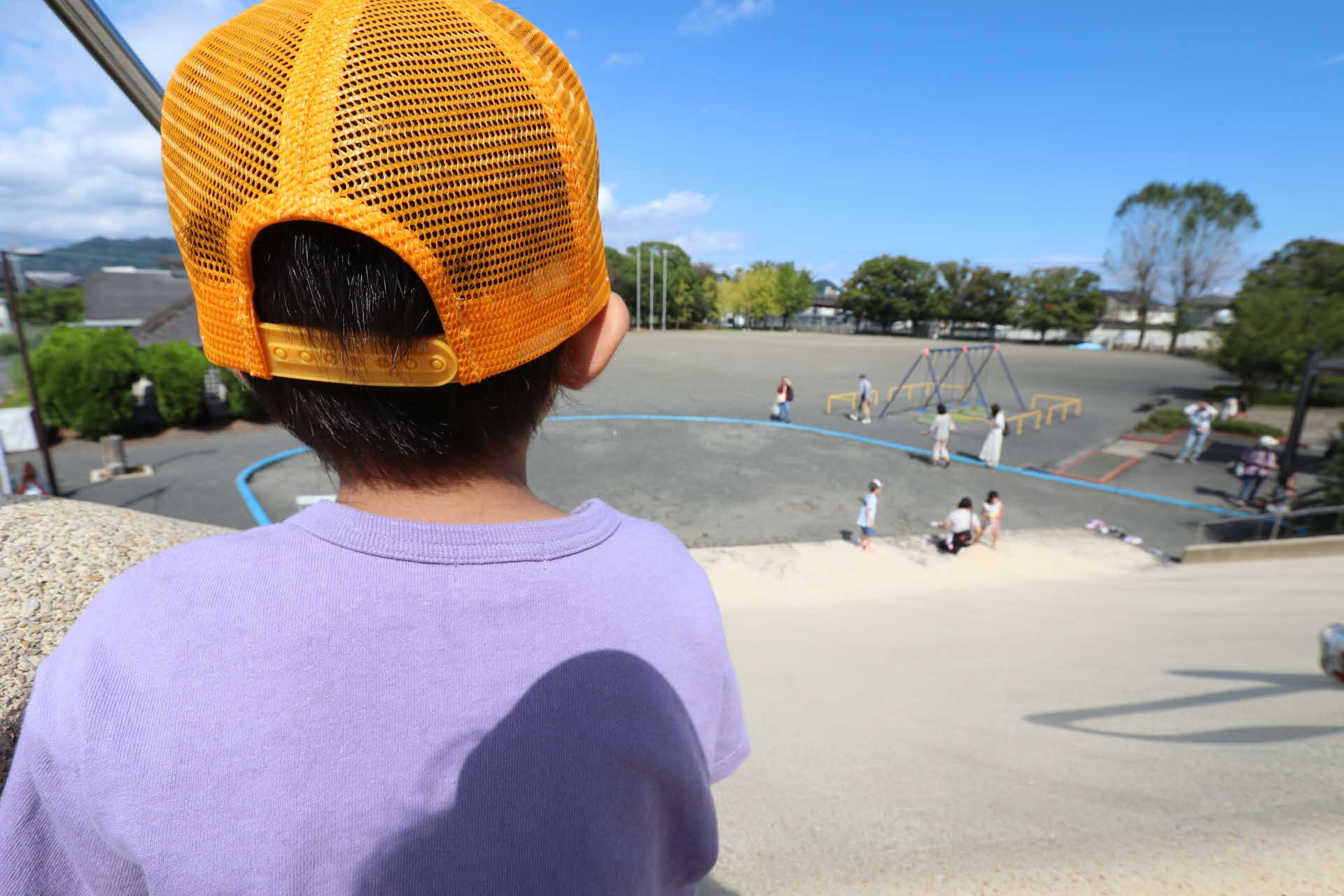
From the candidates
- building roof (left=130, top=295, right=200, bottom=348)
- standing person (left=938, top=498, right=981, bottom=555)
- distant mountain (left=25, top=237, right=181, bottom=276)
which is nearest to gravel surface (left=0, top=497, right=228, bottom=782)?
standing person (left=938, top=498, right=981, bottom=555)

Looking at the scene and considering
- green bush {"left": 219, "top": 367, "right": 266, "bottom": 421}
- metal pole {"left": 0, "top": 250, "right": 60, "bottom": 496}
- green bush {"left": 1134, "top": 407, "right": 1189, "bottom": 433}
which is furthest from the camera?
green bush {"left": 1134, "top": 407, "right": 1189, "bottom": 433}

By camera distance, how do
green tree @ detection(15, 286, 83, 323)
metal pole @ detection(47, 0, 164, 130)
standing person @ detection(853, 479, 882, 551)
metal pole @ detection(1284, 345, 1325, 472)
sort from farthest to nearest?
1. green tree @ detection(15, 286, 83, 323)
2. metal pole @ detection(1284, 345, 1325, 472)
3. standing person @ detection(853, 479, 882, 551)
4. metal pole @ detection(47, 0, 164, 130)

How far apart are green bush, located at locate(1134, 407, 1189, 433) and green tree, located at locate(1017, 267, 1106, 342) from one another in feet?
156

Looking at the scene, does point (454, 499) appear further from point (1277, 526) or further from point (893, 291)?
point (893, 291)

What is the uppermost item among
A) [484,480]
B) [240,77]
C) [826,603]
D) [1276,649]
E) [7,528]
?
[240,77]

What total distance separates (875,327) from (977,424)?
64.3 metres

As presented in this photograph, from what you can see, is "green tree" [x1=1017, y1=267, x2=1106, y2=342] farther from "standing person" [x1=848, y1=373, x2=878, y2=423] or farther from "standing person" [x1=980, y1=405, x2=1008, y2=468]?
"standing person" [x1=980, y1=405, x2=1008, y2=468]

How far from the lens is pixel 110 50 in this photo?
1.65 m

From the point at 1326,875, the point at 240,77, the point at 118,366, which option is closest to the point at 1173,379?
the point at 1326,875

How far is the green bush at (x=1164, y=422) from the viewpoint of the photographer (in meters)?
19.8

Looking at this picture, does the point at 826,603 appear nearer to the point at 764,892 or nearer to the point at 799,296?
the point at 764,892

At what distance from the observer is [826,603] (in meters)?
7.67

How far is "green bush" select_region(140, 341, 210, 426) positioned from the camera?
17.0 metres

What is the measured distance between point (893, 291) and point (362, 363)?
256 ft
